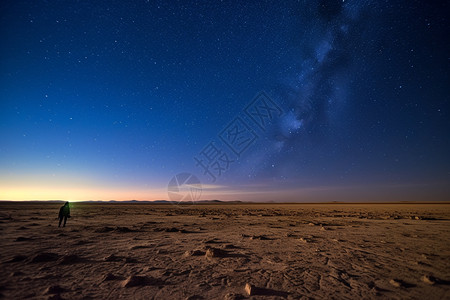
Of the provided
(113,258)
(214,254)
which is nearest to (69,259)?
(113,258)

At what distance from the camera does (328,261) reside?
7035 mm

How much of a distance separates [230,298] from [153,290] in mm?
1788

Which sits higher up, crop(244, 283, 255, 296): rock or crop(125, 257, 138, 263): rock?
crop(244, 283, 255, 296): rock

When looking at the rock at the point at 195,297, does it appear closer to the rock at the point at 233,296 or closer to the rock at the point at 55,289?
the rock at the point at 233,296

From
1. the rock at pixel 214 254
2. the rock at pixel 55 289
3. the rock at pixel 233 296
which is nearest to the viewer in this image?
the rock at pixel 233 296

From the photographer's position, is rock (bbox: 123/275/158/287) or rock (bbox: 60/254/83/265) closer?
rock (bbox: 123/275/158/287)

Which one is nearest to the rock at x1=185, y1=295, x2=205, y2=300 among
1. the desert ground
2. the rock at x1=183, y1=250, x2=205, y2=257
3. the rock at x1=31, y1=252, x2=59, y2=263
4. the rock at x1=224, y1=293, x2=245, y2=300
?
the desert ground

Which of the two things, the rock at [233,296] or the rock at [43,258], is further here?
the rock at [43,258]

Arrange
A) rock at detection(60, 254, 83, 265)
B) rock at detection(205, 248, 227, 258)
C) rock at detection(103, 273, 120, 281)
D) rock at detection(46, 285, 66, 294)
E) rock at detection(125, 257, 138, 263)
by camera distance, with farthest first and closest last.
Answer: rock at detection(205, 248, 227, 258) → rock at detection(125, 257, 138, 263) → rock at detection(60, 254, 83, 265) → rock at detection(103, 273, 120, 281) → rock at detection(46, 285, 66, 294)

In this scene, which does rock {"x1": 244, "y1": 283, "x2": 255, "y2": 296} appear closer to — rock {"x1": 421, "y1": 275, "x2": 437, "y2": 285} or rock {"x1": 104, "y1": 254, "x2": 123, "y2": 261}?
rock {"x1": 421, "y1": 275, "x2": 437, "y2": 285}

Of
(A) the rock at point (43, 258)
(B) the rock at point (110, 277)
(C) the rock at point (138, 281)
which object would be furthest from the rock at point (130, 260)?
(A) the rock at point (43, 258)

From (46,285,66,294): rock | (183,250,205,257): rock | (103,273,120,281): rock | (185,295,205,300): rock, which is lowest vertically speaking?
(183,250,205,257): rock

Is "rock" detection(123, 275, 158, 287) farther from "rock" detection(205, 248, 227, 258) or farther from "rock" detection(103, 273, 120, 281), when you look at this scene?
"rock" detection(205, 248, 227, 258)

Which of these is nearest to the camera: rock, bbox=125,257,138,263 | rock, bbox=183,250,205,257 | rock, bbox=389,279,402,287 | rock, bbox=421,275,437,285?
rock, bbox=389,279,402,287
